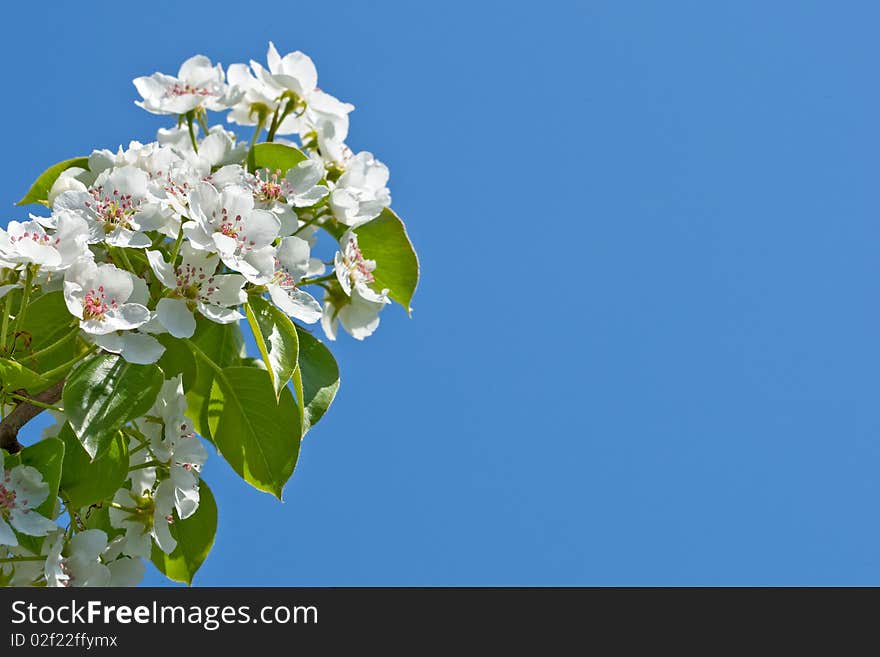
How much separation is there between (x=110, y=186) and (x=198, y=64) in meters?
0.46

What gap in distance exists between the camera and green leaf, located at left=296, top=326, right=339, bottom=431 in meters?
1.62

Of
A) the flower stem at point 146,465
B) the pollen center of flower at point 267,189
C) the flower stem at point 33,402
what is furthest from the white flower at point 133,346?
the pollen center of flower at point 267,189

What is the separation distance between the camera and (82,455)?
1.45 m

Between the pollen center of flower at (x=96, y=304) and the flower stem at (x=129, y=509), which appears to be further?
the flower stem at (x=129, y=509)

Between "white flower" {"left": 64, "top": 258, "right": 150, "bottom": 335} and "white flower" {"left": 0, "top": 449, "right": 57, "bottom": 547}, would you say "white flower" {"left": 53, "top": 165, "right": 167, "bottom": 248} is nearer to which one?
"white flower" {"left": 64, "top": 258, "right": 150, "bottom": 335}

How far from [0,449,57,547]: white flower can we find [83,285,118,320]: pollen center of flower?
0.72ft

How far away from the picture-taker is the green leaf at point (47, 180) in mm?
1732

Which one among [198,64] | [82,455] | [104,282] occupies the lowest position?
[82,455]

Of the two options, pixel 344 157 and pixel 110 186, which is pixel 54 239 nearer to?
pixel 110 186

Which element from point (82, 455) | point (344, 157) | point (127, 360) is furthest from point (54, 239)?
point (344, 157)

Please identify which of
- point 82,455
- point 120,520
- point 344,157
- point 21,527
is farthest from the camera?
point 344,157

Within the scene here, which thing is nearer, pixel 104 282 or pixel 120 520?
pixel 104 282

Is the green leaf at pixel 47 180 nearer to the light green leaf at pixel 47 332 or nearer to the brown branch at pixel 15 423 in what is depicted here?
the light green leaf at pixel 47 332

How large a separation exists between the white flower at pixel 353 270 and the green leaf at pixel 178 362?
0.28 metres
